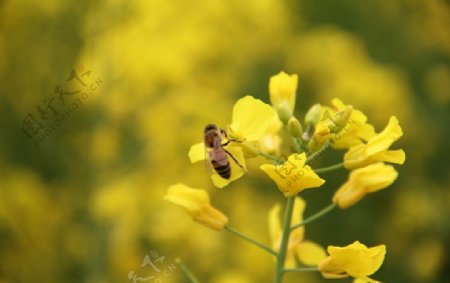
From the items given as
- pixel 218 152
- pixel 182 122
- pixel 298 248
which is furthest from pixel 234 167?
pixel 182 122

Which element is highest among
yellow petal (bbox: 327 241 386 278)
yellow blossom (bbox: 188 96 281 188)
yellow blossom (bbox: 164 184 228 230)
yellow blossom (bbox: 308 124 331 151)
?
yellow blossom (bbox: 188 96 281 188)

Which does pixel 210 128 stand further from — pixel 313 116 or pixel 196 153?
pixel 313 116

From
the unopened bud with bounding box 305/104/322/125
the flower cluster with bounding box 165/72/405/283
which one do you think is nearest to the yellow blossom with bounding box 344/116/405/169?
the flower cluster with bounding box 165/72/405/283

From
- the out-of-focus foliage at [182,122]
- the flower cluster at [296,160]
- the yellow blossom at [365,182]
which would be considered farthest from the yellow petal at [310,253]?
the out-of-focus foliage at [182,122]

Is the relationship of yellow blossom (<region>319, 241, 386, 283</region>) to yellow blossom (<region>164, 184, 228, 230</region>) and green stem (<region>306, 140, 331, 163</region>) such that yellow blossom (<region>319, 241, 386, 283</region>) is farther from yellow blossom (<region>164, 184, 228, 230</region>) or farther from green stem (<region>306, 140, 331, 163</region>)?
yellow blossom (<region>164, 184, 228, 230</region>)

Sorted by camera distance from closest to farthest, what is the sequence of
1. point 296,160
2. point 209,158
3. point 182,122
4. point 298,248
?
point 296,160, point 209,158, point 298,248, point 182,122

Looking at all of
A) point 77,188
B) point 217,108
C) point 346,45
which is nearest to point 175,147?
point 217,108

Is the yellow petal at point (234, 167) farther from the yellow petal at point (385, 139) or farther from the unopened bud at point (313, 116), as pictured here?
the yellow petal at point (385, 139)

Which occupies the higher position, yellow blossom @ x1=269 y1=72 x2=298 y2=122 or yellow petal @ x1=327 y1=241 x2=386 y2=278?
yellow blossom @ x1=269 y1=72 x2=298 y2=122
